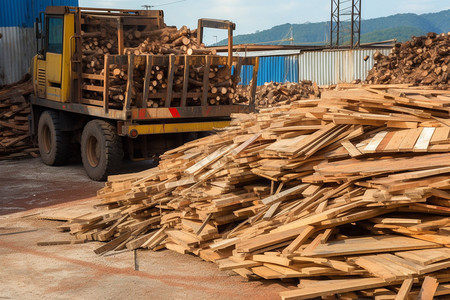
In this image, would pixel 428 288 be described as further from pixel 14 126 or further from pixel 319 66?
pixel 319 66

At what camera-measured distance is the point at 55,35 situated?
45.5ft

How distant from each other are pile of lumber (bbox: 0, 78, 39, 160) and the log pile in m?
4.21

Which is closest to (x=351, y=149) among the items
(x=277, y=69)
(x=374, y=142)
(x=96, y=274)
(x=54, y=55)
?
(x=374, y=142)

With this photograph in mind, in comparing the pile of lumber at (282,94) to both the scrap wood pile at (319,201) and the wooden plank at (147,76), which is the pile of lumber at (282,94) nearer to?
the wooden plank at (147,76)

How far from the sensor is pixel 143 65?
1203 cm

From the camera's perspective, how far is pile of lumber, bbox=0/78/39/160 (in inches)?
658

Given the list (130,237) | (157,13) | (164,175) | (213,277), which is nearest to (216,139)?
(164,175)

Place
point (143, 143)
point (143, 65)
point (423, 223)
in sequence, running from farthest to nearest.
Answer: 1. point (143, 143)
2. point (143, 65)
3. point (423, 223)

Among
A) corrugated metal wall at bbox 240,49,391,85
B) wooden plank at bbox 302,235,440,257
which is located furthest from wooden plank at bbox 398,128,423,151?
corrugated metal wall at bbox 240,49,391,85

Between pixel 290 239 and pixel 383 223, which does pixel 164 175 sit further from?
pixel 383 223

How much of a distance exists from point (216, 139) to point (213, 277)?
2568mm

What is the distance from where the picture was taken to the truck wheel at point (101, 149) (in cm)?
1256

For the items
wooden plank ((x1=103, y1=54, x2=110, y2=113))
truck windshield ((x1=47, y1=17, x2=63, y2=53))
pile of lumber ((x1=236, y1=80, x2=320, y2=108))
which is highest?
truck windshield ((x1=47, y1=17, x2=63, y2=53))

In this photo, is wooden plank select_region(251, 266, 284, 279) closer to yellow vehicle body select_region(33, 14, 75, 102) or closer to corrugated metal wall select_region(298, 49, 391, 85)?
yellow vehicle body select_region(33, 14, 75, 102)
